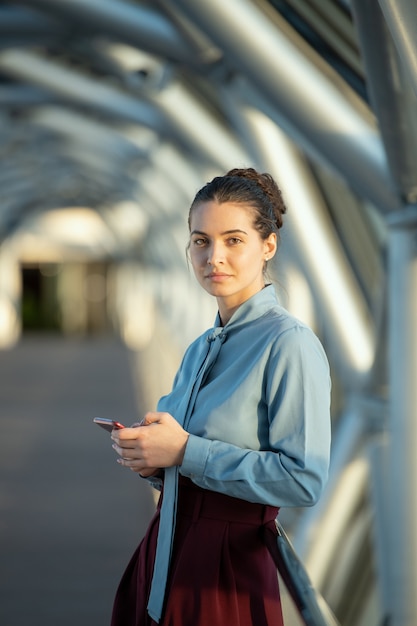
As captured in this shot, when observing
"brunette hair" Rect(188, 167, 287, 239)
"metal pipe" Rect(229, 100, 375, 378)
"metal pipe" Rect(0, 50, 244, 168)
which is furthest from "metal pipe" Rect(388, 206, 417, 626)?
"metal pipe" Rect(0, 50, 244, 168)

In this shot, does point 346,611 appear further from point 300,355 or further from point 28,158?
point 28,158

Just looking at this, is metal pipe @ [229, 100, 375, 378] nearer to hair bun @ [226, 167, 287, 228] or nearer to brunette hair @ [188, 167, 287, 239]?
hair bun @ [226, 167, 287, 228]

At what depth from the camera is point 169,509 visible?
2.50 m

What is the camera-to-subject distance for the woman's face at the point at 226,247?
256 centimetres

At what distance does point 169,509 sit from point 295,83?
4.61m

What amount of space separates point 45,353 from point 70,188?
18.9 meters

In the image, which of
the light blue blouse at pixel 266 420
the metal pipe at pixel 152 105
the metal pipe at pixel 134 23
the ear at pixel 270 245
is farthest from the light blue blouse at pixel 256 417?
the metal pipe at pixel 152 105

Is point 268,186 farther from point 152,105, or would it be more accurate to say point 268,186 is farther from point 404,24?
point 152,105

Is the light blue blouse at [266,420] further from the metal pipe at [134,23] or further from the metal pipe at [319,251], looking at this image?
the metal pipe at [134,23]

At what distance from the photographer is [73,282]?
2675 inches

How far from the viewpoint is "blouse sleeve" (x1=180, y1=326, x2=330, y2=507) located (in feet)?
7.54

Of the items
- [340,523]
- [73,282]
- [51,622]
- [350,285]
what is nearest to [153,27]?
[350,285]

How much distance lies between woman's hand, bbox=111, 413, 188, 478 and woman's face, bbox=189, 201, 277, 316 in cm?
36

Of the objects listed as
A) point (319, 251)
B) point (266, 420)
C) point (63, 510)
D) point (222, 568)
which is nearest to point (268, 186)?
point (266, 420)
